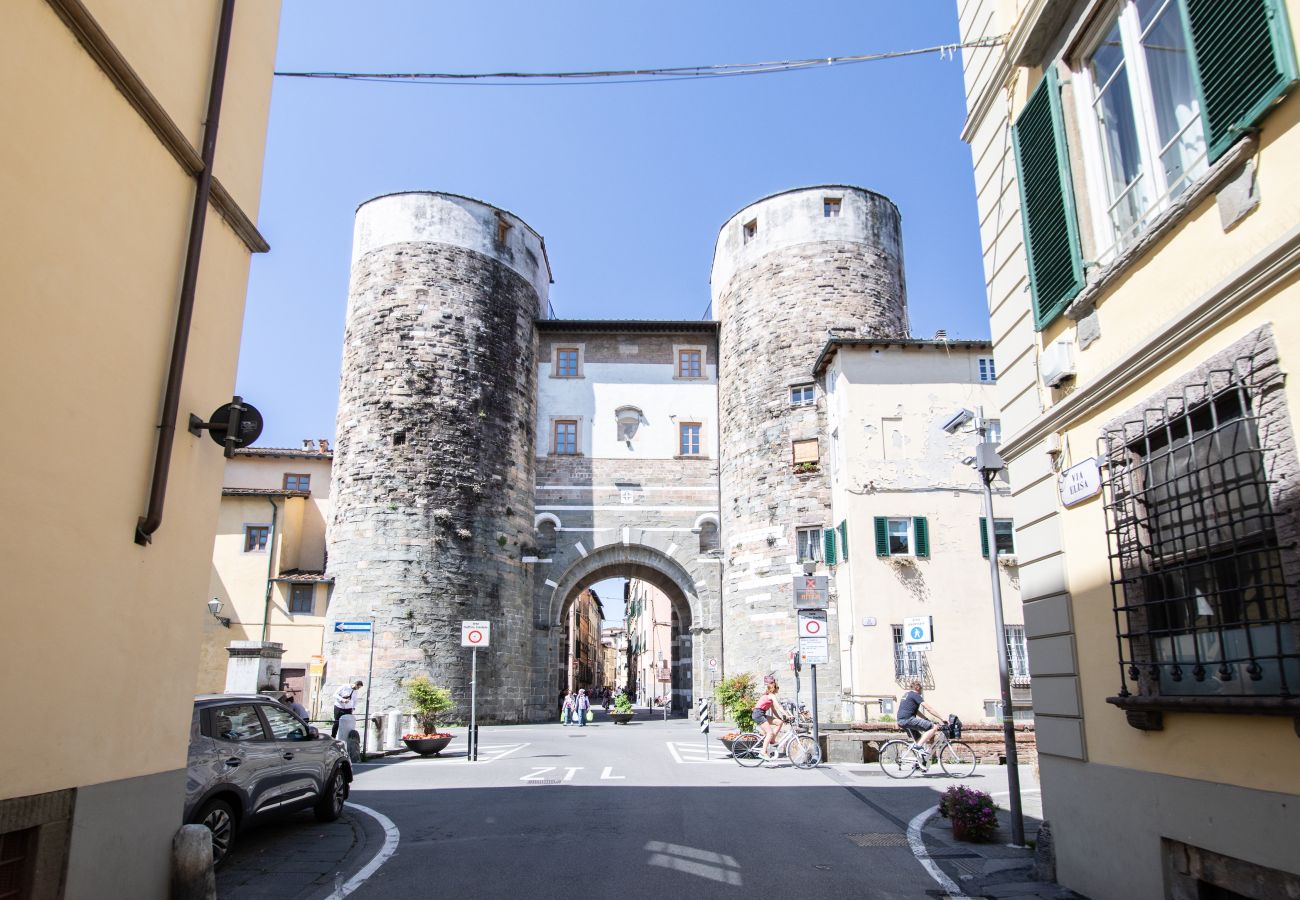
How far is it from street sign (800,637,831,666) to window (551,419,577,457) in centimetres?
1786

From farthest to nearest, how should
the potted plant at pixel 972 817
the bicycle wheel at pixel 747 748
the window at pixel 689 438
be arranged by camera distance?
1. the window at pixel 689 438
2. the bicycle wheel at pixel 747 748
3. the potted plant at pixel 972 817


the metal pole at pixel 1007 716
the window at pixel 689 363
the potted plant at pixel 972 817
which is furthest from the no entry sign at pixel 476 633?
the window at pixel 689 363

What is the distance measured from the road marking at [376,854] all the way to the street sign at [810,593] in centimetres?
779

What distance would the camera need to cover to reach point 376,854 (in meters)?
8.09

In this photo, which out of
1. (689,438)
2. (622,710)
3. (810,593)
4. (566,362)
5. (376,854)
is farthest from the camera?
(566,362)

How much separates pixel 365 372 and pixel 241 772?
A: 22.2m

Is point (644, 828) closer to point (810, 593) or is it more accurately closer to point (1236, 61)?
point (810, 593)

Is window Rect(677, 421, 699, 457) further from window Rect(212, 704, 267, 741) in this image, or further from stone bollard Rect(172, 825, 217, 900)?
stone bollard Rect(172, 825, 217, 900)

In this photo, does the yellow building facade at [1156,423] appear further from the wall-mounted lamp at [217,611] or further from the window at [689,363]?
the wall-mounted lamp at [217,611]

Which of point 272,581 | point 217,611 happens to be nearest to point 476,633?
point 217,611

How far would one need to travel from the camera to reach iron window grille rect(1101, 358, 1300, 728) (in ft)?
14.9

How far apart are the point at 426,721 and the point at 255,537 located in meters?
18.0

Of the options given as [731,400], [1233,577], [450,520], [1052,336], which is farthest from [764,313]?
[1233,577]

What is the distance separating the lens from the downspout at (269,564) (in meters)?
32.2
